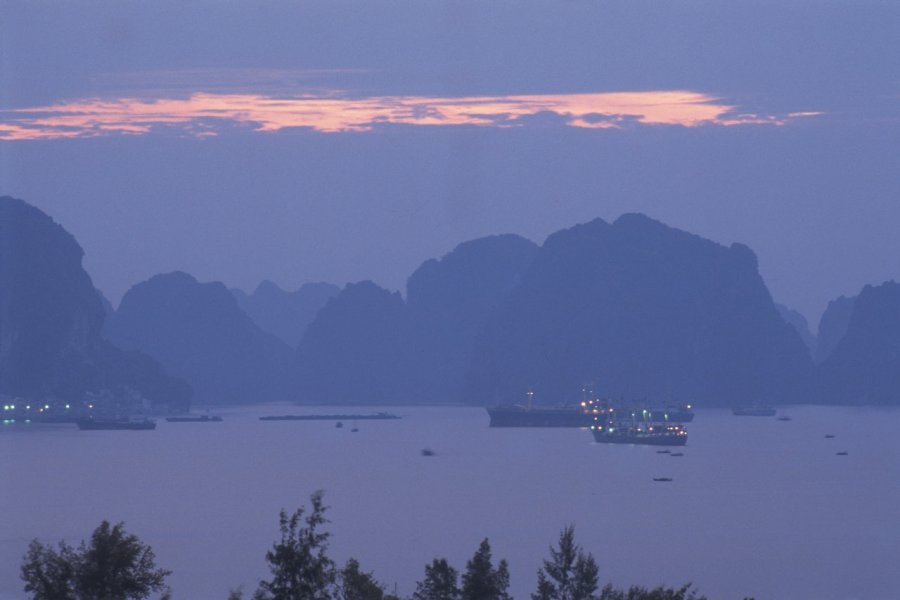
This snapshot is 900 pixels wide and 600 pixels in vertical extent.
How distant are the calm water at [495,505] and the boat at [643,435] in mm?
2082

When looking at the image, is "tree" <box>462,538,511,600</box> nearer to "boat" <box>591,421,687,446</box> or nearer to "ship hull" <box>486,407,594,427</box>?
"boat" <box>591,421,687,446</box>

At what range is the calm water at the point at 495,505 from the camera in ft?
185

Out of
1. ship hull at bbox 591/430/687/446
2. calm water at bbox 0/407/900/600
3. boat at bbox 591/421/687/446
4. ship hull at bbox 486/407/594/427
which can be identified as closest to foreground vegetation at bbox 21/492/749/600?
calm water at bbox 0/407/900/600

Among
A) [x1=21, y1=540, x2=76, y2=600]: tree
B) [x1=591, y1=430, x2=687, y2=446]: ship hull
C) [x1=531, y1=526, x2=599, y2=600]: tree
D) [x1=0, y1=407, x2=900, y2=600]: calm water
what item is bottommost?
[x1=21, y1=540, x2=76, y2=600]: tree

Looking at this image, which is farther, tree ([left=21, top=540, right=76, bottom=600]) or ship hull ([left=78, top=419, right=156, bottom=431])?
ship hull ([left=78, top=419, right=156, bottom=431])

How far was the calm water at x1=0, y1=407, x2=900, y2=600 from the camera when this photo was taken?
5641cm

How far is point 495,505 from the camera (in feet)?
257

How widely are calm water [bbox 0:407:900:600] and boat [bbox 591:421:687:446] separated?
2.08 meters

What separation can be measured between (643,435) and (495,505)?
2501 inches

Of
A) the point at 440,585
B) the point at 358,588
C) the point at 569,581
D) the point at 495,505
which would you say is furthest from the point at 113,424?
the point at 358,588

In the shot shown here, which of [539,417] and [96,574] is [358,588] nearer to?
[96,574]

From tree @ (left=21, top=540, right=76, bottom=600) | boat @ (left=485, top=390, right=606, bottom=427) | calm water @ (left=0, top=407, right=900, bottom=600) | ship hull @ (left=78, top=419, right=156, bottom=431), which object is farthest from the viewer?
boat @ (left=485, top=390, right=606, bottom=427)

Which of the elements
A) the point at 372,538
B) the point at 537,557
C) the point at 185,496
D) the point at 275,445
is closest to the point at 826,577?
the point at 537,557

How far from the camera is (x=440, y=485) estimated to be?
9125cm
